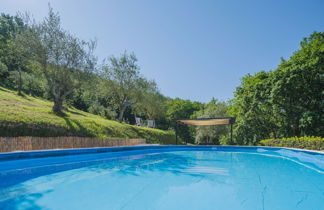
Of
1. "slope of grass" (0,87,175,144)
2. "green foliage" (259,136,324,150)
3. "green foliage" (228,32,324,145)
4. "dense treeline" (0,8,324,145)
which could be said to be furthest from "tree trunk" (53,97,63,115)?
"green foliage" (228,32,324,145)

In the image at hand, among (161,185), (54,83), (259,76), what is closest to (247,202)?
(161,185)

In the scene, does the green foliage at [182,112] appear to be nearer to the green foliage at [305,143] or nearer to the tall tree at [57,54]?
the tall tree at [57,54]

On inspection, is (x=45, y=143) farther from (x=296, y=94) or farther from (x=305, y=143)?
(x=296, y=94)

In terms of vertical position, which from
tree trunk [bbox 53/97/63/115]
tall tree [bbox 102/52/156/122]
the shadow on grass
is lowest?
the shadow on grass

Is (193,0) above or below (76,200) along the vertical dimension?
above

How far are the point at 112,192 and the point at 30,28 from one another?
16.9m

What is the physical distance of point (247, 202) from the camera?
3039mm

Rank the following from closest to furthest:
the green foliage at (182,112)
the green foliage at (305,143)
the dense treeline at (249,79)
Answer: the green foliage at (305,143)
the dense treeline at (249,79)
the green foliage at (182,112)

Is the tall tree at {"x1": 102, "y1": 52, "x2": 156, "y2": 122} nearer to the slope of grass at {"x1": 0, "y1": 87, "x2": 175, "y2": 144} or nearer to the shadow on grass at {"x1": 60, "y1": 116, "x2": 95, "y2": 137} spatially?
the slope of grass at {"x1": 0, "y1": 87, "x2": 175, "y2": 144}

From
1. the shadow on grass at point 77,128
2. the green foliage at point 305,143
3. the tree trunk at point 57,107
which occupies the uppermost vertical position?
the tree trunk at point 57,107

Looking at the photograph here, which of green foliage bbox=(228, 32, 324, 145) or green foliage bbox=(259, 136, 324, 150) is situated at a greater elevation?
green foliage bbox=(228, 32, 324, 145)

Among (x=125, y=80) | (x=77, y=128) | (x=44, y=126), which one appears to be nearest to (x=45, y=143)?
(x=44, y=126)

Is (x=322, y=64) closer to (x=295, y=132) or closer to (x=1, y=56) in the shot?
(x=295, y=132)

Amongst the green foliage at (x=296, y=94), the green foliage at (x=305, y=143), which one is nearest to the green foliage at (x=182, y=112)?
the green foliage at (x=296, y=94)
